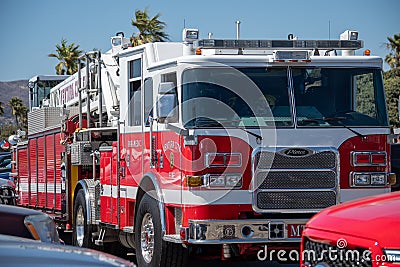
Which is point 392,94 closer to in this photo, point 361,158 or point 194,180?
point 361,158

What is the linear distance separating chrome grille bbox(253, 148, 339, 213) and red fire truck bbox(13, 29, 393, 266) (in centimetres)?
1

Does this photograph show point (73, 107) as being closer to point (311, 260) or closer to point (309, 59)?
point (309, 59)

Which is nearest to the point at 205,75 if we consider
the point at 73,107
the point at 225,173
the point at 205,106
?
the point at 205,106

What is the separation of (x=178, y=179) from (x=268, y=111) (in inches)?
51.0

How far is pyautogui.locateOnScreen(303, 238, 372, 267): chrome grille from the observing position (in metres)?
4.97

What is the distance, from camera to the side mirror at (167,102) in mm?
9570

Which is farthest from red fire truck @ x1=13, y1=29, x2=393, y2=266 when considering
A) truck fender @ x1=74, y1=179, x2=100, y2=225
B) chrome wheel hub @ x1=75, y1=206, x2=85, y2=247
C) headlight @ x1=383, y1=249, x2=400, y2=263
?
headlight @ x1=383, y1=249, x2=400, y2=263

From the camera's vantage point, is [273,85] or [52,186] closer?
[273,85]

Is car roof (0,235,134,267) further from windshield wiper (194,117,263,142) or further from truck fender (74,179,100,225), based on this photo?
truck fender (74,179,100,225)

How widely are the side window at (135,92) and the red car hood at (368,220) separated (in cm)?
538

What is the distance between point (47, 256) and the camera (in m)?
4.32

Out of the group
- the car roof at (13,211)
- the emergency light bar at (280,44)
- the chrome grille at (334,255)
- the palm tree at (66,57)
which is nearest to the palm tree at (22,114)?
the palm tree at (66,57)

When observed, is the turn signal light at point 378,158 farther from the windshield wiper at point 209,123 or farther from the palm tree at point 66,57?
the palm tree at point 66,57

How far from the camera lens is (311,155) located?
9555 millimetres
